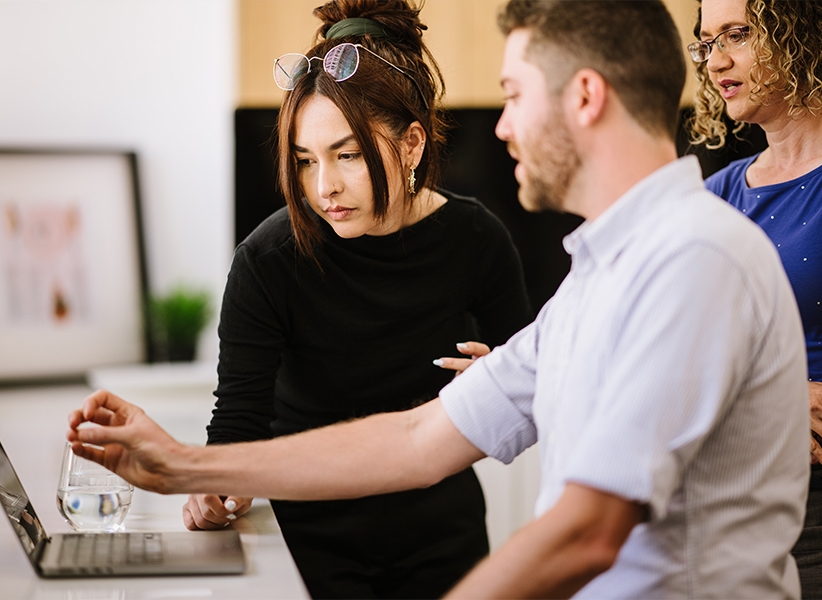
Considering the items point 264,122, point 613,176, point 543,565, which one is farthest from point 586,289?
point 264,122

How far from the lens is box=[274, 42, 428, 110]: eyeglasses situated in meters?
1.31

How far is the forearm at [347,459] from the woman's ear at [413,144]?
503mm

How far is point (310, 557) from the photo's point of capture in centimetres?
140

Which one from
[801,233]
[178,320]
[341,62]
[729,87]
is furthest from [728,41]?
[178,320]

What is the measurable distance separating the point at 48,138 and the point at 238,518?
2031 millimetres

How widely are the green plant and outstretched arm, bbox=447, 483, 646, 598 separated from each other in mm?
2194

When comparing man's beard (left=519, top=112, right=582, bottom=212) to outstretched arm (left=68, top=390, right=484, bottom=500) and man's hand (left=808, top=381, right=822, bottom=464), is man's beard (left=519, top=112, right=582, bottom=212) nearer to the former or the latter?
outstretched arm (left=68, top=390, right=484, bottom=500)

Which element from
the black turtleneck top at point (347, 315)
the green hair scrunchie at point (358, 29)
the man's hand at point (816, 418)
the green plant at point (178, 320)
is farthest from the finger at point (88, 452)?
the green plant at point (178, 320)

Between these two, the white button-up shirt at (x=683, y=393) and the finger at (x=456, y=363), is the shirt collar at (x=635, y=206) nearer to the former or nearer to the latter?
the white button-up shirt at (x=683, y=393)

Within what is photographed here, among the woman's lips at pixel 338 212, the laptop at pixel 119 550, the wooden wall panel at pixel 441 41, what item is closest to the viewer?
the laptop at pixel 119 550

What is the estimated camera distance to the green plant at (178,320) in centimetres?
278

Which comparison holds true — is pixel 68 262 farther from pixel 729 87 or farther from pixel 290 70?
pixel 729 87

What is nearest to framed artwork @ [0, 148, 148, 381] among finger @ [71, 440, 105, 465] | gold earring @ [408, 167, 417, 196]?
gold earring @ [408, 167, 417, 196]

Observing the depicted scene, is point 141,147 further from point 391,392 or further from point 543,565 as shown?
point 543,565
